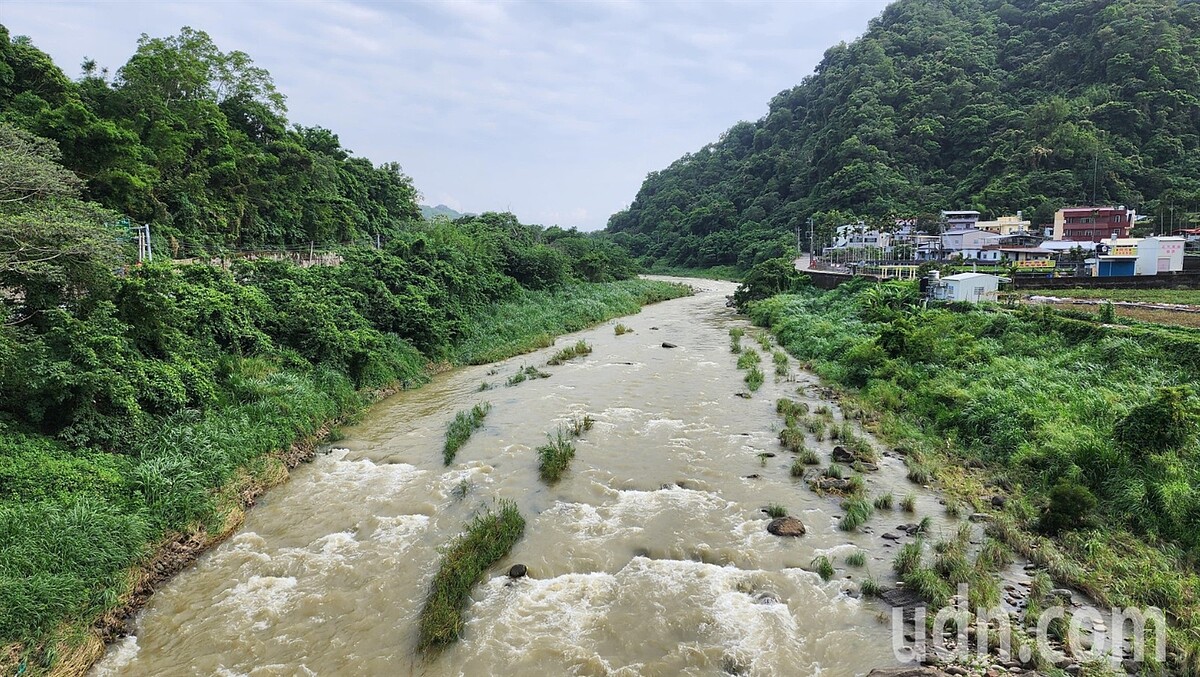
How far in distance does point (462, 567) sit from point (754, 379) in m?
13.9

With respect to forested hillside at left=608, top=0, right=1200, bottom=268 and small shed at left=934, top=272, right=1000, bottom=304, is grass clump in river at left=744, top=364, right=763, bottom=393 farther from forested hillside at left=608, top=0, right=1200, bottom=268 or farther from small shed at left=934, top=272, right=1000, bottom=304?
forested hillside at left=608, top=0, right=1200, bottom=268

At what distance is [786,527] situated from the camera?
31.2 ft

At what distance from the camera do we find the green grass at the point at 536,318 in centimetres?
2524

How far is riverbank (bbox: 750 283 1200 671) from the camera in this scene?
316 inches

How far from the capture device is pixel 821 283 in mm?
43500

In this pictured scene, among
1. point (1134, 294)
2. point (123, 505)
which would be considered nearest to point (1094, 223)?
point (1134, 294)

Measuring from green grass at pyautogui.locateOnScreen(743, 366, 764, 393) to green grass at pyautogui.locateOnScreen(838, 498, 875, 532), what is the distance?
28.1 feet

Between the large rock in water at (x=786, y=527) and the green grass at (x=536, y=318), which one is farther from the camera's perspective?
the green grass at (x=536, y=318)

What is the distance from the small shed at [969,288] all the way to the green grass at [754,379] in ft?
40.3

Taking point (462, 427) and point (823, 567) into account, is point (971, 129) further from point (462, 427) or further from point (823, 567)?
point (823, 567)

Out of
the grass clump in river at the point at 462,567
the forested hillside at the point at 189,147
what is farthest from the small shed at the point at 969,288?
the forested hillside at the point at 189,147

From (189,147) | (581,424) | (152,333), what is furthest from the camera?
(189,147)

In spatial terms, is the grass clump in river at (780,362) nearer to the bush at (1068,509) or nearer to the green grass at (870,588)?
the bush at (1068,509)

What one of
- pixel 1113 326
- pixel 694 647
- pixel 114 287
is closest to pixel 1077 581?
pixel 694 647
